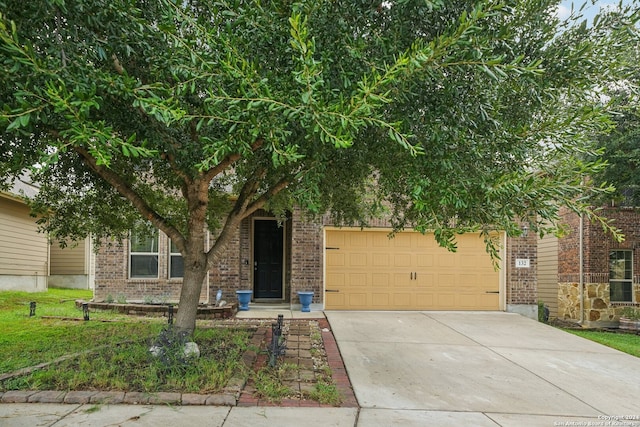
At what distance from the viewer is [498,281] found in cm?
1198

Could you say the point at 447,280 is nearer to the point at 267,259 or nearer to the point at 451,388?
the point at 267,259

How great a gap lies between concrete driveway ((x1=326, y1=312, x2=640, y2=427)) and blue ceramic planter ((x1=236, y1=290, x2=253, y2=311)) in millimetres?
2384

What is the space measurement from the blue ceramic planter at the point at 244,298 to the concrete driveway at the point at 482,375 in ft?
7.82

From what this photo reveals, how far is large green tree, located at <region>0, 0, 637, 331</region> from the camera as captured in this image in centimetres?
348

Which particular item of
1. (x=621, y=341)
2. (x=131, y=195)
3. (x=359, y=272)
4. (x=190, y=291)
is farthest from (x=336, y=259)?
(x=621, y=341)

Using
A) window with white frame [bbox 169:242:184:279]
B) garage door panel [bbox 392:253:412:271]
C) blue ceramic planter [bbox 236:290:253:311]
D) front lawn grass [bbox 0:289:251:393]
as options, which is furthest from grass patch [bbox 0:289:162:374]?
garage door panel [bbox 392:253:412:271]

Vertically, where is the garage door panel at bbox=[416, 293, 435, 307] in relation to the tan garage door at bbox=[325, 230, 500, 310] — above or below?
below

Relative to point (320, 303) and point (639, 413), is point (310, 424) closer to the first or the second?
point (639, 413)

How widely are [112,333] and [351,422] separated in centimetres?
521

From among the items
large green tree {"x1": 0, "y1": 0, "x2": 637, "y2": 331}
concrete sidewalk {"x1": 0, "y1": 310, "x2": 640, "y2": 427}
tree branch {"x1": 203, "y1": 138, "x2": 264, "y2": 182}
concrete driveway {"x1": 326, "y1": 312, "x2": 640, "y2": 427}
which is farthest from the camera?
tree branch {"x1": 203, "y1": 138, "x2": 264, "y2": 182}

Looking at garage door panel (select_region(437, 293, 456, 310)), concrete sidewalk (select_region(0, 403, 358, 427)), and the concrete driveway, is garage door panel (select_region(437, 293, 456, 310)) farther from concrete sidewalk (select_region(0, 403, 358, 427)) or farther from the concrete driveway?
concrete sidewalk (select_region(0, 403, 358, 427))

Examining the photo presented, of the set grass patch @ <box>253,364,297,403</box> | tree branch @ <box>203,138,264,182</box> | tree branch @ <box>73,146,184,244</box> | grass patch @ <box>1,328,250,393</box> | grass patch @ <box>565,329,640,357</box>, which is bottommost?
grass patch @ <box>565,329,640,357</box>

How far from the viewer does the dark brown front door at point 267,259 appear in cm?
1273

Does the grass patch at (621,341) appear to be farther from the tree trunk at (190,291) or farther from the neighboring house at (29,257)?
the neighboring house at (29,257)
